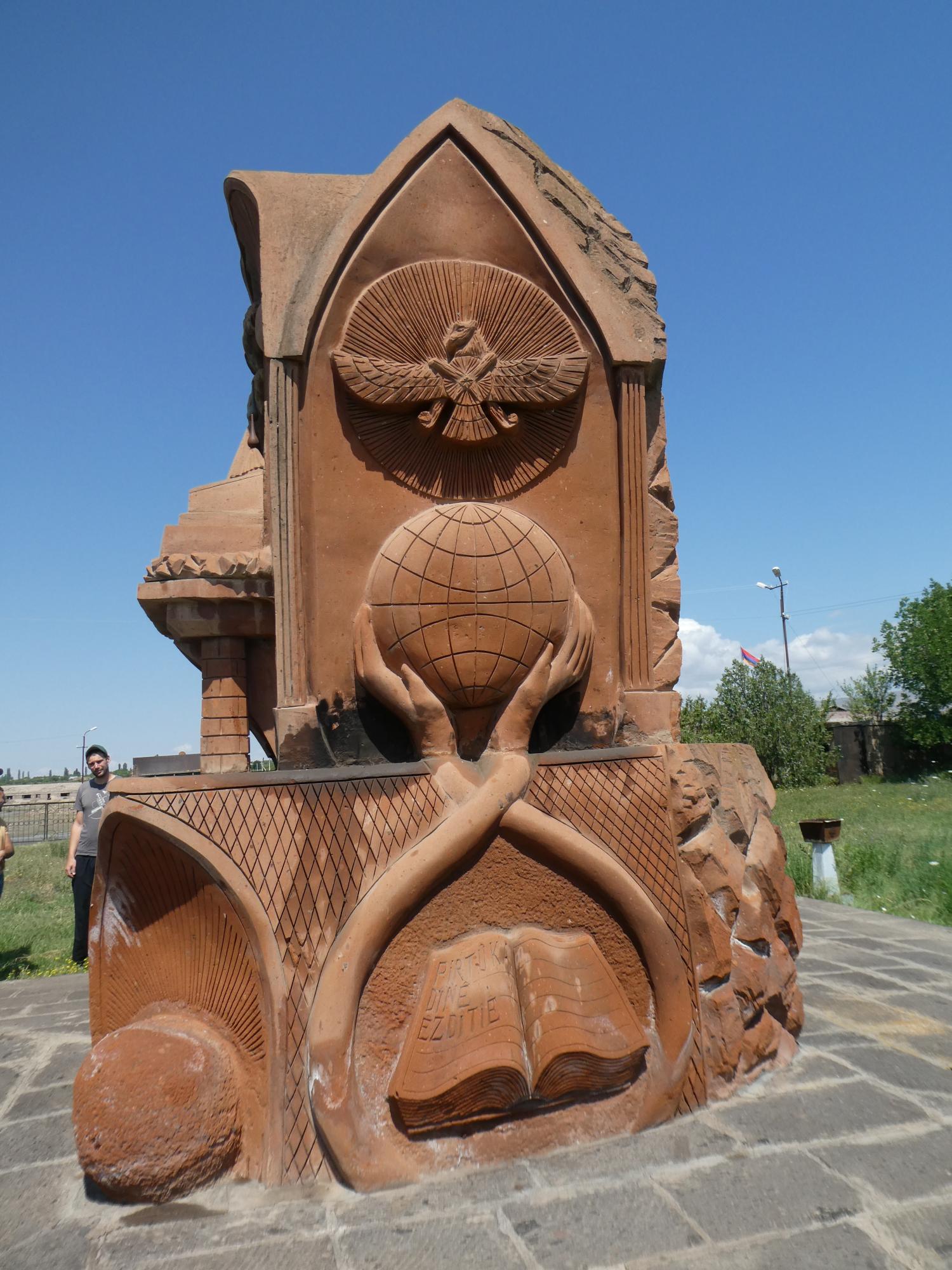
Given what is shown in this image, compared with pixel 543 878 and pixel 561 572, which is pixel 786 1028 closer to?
pixel 543 878

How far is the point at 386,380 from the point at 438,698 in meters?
1.11

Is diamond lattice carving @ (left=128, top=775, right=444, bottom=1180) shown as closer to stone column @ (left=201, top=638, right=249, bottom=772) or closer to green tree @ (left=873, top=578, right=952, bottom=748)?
stone column @ (left=201, top=638, right=249, bottom=772)

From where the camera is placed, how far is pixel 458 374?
299 cm

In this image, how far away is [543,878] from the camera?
2758 millimetres

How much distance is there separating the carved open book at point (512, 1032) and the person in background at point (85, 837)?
3.72 metres

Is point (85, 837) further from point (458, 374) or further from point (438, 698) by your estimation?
point (458, 374)

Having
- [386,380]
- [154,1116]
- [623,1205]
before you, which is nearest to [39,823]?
[154,1116]

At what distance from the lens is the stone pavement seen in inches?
78.3

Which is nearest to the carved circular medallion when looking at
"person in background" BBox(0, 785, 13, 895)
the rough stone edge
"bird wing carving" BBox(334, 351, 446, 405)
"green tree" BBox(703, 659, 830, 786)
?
"bird wing carving" BBox(334, 351, 446, 405)

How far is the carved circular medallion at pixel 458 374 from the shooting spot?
297 centimetres

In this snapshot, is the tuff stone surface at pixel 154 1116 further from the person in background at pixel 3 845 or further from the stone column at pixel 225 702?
the person in background at pixel 3 845

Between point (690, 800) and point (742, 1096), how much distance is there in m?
0.96

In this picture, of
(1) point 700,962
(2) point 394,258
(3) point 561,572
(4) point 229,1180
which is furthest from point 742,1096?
(2) point 394,258

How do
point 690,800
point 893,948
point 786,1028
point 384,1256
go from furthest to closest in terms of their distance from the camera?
point 893,948 < point 786,1028 < point 690,800 < point 384,1256
